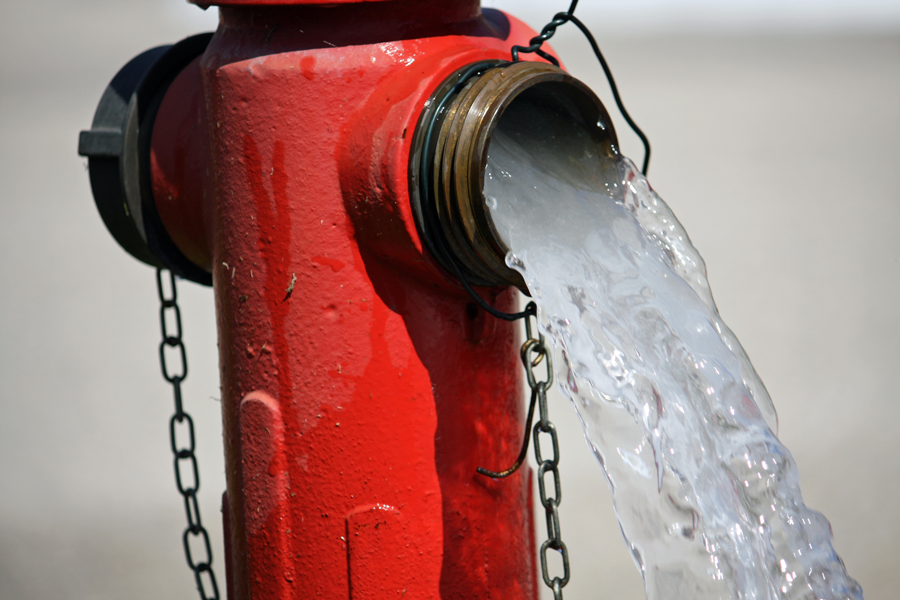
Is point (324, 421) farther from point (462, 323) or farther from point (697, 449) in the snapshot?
point (697, 449)

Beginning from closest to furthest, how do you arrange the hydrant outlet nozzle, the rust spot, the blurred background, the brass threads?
1. the brass threads
2. the rust spot
3. the hydrant outlet nozzle
4. the blurred background

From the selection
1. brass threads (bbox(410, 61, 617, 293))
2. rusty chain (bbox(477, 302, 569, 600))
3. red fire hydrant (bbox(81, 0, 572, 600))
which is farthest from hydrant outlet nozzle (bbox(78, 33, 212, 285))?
rusty chain (bbox(477, 302, 569, 600))

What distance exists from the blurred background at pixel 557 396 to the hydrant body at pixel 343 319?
65.6 inches

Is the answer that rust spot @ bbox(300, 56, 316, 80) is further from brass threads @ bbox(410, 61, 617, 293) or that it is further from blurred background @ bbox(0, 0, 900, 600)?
blurred background @ bbox(0, 0, 900, 600)

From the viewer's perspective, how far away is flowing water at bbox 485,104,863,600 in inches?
50.9

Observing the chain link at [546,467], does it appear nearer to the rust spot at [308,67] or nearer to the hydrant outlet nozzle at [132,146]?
the rust spot at [308,67]

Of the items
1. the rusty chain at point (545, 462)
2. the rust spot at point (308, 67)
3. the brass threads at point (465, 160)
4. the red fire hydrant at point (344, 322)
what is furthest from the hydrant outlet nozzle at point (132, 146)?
the rusty chain at point (545, 462)

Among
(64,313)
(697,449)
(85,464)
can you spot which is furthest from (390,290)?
(64,313)

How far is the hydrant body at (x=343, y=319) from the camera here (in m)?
1.35

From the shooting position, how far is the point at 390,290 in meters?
1.39

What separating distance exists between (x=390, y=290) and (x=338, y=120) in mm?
251

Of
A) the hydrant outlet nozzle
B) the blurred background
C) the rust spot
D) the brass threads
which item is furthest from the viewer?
the blurred background

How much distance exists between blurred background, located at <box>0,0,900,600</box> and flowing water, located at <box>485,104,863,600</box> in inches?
63.5

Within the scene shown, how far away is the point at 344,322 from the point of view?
137 cm
